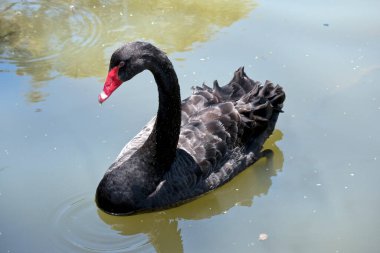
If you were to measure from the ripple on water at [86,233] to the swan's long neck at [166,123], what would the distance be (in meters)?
0.58

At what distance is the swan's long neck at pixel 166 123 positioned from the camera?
4.77 metres

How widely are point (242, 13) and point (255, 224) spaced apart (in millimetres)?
3383

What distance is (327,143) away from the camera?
5.71 metres

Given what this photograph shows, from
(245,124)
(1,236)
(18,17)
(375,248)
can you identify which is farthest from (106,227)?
(18,17)

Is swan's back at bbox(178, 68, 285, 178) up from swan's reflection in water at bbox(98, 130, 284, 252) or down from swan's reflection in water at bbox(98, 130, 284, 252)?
up

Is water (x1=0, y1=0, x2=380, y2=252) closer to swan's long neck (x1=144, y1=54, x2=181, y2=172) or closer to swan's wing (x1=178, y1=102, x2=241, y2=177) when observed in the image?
swan's wing (x1=178, y1=102, x2=241, y2=177)

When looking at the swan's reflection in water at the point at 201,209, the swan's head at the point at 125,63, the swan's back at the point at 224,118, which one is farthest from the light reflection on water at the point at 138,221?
the swan's head at the point at 125,63

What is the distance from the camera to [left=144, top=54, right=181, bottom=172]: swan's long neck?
15.6 ft

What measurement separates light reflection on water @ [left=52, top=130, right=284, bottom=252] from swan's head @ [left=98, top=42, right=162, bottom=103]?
97 centimetres

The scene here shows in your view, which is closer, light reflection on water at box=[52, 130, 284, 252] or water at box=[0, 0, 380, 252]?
light reflection on water at box=[52, 130, 284, 252]

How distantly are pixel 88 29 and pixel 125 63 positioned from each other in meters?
2.89

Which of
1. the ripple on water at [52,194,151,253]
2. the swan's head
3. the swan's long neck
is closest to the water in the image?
the ripple on water at [52,194,151,253]

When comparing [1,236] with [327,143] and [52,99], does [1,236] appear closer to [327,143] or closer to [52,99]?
[52,99]

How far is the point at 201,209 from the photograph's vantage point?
5.07 meters
